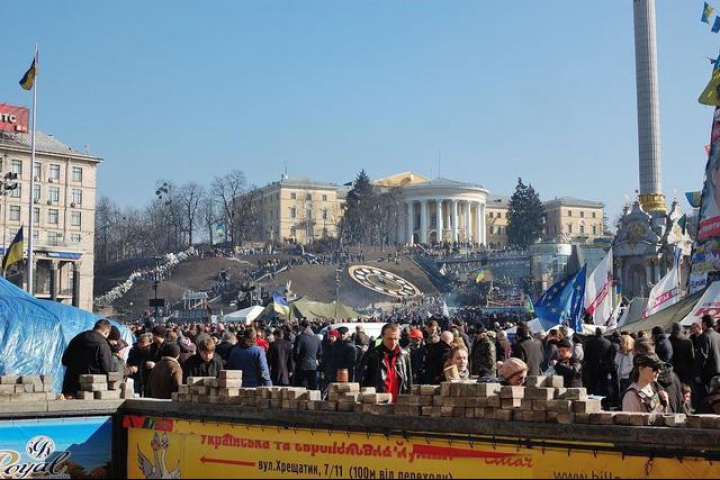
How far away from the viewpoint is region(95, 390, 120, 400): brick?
10875 millimetres

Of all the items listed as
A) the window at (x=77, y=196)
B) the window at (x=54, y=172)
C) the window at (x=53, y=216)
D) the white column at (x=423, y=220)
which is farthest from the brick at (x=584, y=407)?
the white column at (x=423, y=220)

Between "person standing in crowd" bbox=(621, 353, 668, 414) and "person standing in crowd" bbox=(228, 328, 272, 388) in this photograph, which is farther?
"person standing in crowd" bbox=(228, 328, 272, 388)

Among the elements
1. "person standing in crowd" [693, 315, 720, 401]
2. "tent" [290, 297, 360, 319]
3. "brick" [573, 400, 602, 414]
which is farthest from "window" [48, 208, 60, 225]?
"brick" [573, 400, 602, 414]

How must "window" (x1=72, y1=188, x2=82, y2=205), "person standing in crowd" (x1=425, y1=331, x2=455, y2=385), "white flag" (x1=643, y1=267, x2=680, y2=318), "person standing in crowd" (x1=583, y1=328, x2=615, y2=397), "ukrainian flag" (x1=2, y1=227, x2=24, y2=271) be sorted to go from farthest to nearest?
1. "window" (x1=72, y1=188, x2=82, y2=205)
2. "ukrainian flag" (x1=2, y1=227, x2=24, y2=271)
3. "white flag" (x1=643, y1=267, x2=680, y2=318)
4. "person standing in crowd" (x1=583, y1=328, x2=615, y2=397)
5. "person standing in crowd" (x1=425, y1=331, x2=455, y2=385)

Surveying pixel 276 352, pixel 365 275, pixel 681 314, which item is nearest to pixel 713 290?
pixel 681 314

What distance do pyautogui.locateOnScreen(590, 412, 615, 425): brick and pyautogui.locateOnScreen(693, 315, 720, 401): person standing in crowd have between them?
7789 millimetres

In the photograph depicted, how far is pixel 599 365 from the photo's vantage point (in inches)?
581

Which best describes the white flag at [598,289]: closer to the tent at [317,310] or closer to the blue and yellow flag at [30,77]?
the tent at [317,310]

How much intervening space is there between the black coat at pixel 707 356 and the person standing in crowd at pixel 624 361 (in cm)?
121

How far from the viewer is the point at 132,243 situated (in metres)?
123

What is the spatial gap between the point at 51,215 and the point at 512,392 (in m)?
82.5

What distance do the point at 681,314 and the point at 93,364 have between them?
15270 mm

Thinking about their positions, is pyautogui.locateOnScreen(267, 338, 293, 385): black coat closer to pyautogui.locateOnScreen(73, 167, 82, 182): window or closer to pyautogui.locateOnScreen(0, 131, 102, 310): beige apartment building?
pyautogui.locateOnScreen(0, 131, 102, 310): beige apartment building

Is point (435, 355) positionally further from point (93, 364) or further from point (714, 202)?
point (714, 202)
